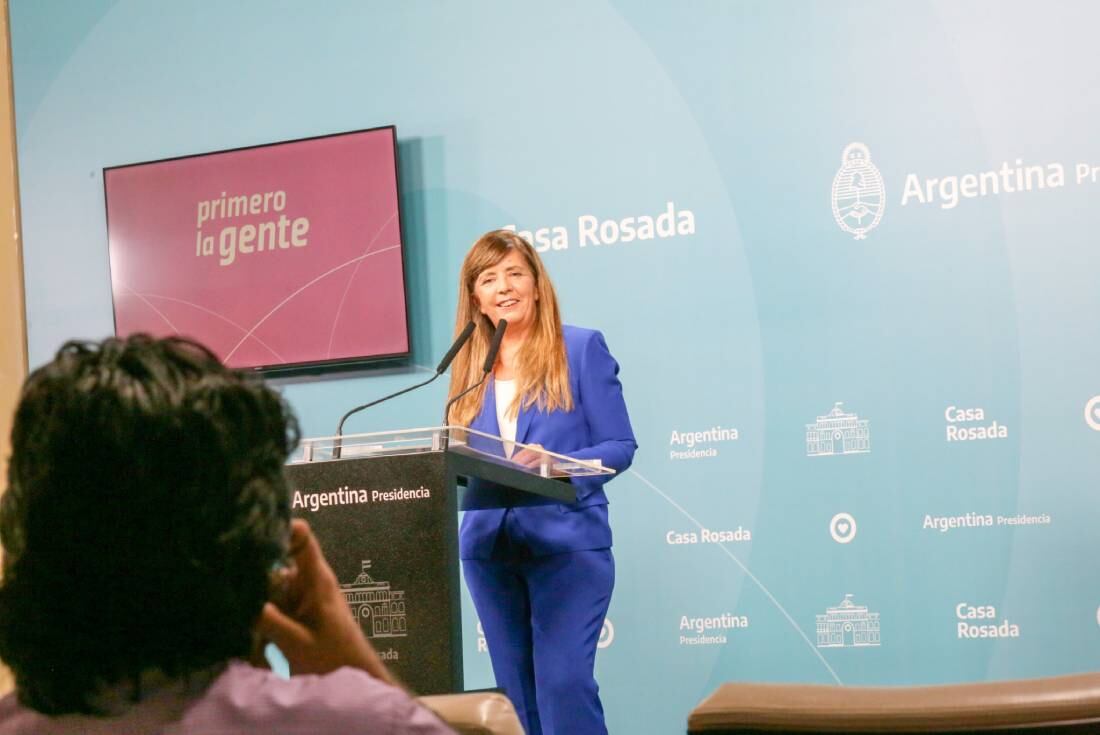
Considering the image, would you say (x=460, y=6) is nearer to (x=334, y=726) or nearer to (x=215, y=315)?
(x=215, y=315)

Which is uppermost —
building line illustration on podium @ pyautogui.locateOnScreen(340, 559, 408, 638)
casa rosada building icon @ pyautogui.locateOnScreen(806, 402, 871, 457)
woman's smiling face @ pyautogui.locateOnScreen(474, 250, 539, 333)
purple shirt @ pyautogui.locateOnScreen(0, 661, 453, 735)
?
woman's smiling face @ pyautogui.locateOnScreen(474, 250, 539, 333)

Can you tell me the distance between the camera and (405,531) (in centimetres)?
276

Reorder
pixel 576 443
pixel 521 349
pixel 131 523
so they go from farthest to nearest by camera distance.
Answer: pixel 521 349
pixel 576 443
pixel 131 523

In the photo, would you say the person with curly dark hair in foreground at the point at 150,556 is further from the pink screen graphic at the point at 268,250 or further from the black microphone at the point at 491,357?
the pink screen graphic at the point at 268,250

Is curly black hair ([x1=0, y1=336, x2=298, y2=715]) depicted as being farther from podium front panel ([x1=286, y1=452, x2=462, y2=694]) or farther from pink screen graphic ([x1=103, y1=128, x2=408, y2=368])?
pink screen graphic ([x1=103, y1=128, x2=408, y2=368])

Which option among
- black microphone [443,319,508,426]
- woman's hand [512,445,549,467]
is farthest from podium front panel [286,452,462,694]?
black microphone [443,319,508,426]

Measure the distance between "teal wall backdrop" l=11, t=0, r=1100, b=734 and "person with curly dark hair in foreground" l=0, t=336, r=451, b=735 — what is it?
3905 millimetres

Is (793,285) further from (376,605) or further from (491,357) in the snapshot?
(376,605)

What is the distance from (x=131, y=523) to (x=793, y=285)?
410 centimetres

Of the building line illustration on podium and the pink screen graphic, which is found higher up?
the pink screen graphic

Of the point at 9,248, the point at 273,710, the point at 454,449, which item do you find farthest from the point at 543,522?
the point at 273,710

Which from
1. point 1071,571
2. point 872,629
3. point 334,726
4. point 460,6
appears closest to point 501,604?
point 872,629

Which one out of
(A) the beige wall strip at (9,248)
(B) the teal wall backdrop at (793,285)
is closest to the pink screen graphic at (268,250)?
(B) the teal wall backdrop at (793,285)

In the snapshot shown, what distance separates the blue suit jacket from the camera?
11.4 ft
